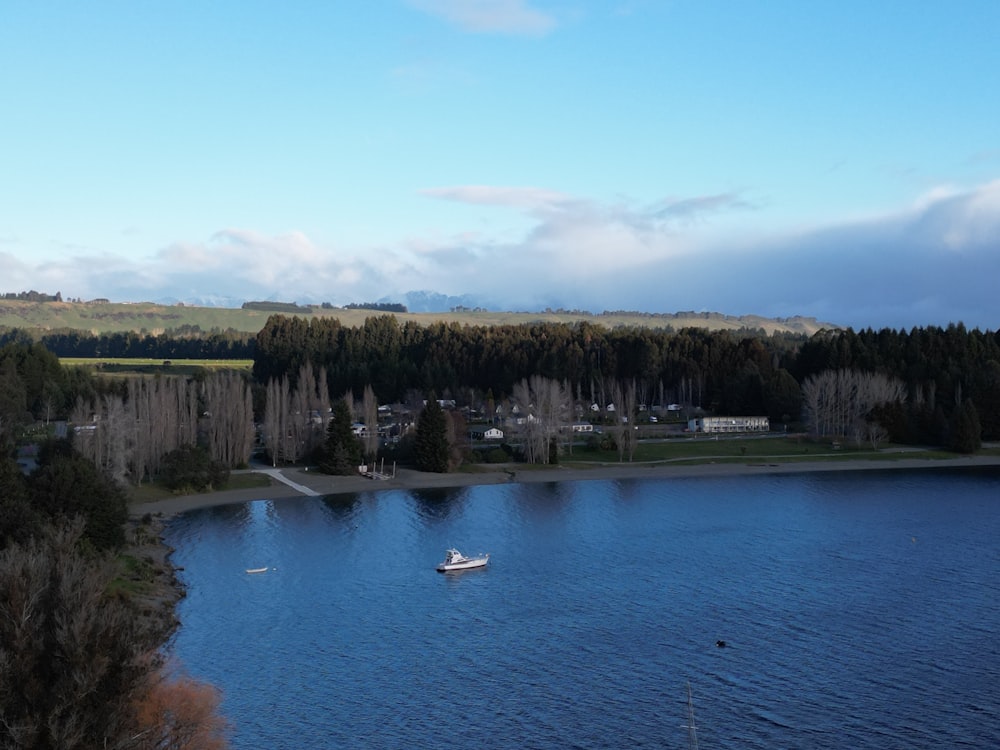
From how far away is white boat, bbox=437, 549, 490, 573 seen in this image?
4062 centimetres

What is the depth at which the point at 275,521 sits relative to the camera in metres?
52.5

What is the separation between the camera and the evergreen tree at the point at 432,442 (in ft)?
224

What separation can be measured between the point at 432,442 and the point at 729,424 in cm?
3127

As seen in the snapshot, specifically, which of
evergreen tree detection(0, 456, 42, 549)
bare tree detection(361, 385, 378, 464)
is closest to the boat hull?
evergreen tree detection(0, 456, 42, 549)

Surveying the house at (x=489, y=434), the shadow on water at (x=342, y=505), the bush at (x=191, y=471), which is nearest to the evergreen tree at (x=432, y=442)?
the shadow on water at (x=342, y=505)

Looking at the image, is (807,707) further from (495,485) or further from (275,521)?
(495,485)

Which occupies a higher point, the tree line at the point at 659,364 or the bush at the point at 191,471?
the tree line at the point at 659,364

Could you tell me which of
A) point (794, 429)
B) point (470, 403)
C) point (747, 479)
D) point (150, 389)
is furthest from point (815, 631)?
point (470, 403)

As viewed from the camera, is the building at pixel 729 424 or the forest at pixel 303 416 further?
the building at pixel 729 424

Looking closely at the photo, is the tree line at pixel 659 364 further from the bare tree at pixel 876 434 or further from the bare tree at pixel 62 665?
the bare tree at pixel 62 665

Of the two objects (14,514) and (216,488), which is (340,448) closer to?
(216,488)

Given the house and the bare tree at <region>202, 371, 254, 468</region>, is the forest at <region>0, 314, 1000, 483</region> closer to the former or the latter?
the bare tree at <region>202, 371, 254, 468</region>

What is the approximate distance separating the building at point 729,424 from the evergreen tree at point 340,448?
32817 mm

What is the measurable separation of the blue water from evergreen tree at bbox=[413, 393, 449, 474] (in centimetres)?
1310
